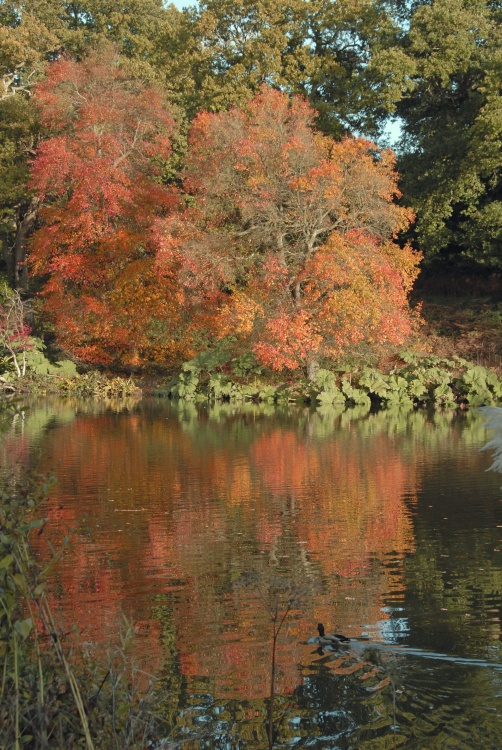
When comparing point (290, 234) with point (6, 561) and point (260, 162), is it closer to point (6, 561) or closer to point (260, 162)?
point (260, 162)

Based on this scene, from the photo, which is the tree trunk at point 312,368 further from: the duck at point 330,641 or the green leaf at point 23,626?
the green leaf at point 23,626

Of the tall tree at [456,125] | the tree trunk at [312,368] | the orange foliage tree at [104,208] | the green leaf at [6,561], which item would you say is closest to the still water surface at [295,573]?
the green leaf at [6,561]

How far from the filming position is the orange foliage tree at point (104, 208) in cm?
2706

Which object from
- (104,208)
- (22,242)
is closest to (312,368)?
(104,208)

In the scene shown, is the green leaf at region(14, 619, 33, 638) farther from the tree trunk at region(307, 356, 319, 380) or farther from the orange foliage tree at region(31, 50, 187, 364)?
the orange foliage tree at region(31, 50, 187, 364)

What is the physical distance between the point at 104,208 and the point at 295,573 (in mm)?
20778

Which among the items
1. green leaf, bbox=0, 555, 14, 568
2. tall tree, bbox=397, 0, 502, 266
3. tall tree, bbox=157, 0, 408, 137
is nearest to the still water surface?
green leaf, bbox=0, 555, 14, 568

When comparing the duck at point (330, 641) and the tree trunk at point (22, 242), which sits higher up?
the tree trunk at point (22, 242)

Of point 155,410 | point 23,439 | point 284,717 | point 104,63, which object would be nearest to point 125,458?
point 23,439

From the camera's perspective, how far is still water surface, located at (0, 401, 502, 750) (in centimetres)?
513

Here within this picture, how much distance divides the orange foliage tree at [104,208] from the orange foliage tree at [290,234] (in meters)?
2.49

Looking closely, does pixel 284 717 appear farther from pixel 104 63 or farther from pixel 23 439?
pixel 104 63

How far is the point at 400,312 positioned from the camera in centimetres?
2483

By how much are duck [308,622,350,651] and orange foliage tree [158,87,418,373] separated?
17904 mm
